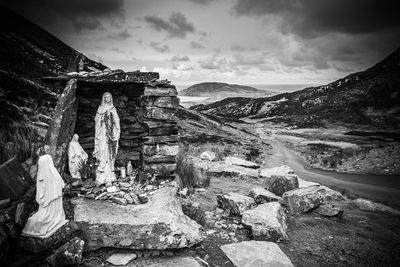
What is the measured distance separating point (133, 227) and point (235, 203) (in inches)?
144

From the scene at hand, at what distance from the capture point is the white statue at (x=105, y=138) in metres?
7.25

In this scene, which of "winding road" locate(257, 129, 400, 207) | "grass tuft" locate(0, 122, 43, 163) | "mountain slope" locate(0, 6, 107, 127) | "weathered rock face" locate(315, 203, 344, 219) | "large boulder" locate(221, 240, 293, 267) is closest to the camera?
"large boulder" locate(221, 240, 293, 267)

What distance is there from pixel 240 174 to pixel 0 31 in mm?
18000

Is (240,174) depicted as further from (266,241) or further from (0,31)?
(0,31)

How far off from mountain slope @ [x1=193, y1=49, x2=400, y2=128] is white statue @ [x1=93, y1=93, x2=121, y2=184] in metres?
55.6

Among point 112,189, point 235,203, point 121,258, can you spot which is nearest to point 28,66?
point 112,189

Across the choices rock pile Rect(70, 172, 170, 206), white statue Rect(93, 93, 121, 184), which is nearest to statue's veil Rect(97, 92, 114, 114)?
white statue Rect(93, 93, 121, 184)

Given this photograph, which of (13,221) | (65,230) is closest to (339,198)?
(65,230)

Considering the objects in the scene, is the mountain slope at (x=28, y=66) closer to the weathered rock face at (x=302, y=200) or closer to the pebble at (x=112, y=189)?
the pebble at (x=112, y=189)

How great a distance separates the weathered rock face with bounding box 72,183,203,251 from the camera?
4.78 metres

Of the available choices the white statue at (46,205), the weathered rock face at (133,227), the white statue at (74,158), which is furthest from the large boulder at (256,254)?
the white statue at (74,158)

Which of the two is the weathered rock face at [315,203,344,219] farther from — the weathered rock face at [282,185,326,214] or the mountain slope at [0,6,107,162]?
the mountain slope at [0,6,107,162]

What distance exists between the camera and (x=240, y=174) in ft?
42.1

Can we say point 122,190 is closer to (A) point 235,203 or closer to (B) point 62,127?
(B) point 62,127
